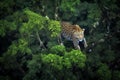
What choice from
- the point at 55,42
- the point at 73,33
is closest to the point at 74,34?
the point at 73,33

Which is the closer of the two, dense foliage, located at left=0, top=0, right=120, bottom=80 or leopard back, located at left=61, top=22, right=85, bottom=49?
dense foliage, located at left=0, top=0, right=120, bottom=80

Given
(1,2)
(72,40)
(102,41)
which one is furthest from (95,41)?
(1,2)

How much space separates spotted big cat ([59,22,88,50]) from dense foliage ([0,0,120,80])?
17cm

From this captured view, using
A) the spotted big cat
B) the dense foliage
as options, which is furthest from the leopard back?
the dense foliage

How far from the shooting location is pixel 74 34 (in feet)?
25.3

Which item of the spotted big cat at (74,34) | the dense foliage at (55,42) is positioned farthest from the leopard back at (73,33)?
the dense foliage at (55,42)

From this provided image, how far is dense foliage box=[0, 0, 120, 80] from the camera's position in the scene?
6.54 meters

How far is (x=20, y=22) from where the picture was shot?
713 centimetres

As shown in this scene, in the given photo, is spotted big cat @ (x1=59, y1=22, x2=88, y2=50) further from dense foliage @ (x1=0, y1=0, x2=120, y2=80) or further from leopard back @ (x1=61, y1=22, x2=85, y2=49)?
dense foliage @ (x1=0, y1=0, x2=120, y2=80)

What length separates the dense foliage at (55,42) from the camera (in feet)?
21.5

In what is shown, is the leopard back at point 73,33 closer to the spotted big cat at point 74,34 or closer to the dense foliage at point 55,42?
the spotted big cat at point 74,34

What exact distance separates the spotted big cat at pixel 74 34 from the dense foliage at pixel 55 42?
0.17 m

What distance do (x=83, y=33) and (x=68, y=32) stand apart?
1.41ft

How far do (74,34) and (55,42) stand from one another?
0.58 m
